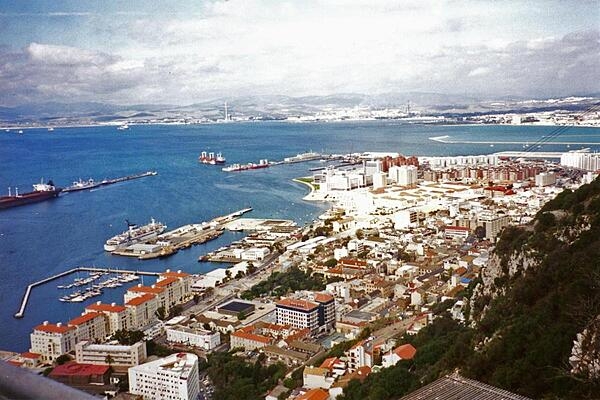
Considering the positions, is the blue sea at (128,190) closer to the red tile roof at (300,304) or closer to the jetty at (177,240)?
the jetty at (177,240)

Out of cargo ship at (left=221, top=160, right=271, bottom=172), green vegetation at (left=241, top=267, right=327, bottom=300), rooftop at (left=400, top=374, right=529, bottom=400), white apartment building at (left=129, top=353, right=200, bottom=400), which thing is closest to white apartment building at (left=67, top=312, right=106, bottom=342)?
white apartment building at (left=129, top=353, right=200, bottom=400)

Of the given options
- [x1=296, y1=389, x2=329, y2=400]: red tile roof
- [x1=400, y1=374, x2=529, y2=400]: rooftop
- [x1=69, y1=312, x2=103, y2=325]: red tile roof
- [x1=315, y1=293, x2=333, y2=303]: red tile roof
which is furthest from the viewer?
[x1=315, y1=293, x2=333, y2=303]: red tile roof

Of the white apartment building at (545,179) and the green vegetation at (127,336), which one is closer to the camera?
the green vegetation at (127,336)

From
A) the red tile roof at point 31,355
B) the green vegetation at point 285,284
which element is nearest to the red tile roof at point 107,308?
the red tile roof at point 31,355

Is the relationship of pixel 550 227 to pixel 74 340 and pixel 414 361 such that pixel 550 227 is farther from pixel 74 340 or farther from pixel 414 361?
pixel 74 340

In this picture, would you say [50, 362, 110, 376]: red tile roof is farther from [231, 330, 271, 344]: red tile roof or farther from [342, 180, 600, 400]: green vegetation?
[342, 180, 600, 400]: green vegetation

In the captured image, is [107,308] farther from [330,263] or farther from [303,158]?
[303,158]
